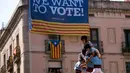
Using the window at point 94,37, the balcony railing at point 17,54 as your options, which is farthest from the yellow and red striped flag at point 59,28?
the balcony railing at point 17,54

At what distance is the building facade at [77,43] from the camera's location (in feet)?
145

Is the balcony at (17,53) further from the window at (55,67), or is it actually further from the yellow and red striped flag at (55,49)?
the yellow and red striped flag at (55,49)

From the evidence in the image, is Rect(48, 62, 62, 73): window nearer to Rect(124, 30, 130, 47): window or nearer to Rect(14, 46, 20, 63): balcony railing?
Rect(14, 46, 20, 63): balcony railing

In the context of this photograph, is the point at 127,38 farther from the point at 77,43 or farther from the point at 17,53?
the point at 17,53

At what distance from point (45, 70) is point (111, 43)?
7.21 meters

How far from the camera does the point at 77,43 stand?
45.7 meters

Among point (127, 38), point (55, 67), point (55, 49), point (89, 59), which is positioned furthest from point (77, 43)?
point (89, 59)

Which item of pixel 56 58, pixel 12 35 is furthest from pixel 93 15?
pixel 12 35

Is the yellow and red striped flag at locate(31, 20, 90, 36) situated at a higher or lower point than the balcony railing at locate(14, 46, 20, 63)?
higher

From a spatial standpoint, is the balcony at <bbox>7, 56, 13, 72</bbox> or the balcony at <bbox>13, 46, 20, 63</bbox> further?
the balcony at <bbox>7, 56, 13, 72</bbox>

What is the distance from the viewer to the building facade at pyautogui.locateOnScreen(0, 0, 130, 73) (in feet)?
145

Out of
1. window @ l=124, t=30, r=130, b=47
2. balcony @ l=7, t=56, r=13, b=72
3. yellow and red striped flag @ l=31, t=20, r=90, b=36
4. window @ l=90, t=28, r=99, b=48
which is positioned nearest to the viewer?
yellow and red striped flag @ l=31, t=20, r=90, b=36

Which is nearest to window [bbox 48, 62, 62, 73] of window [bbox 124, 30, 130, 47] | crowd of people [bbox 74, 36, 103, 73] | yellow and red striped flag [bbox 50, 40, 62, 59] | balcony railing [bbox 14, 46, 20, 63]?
yellow and red striped flag [bbox 50, 40, 62, 59]

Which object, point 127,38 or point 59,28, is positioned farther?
point 127,38
